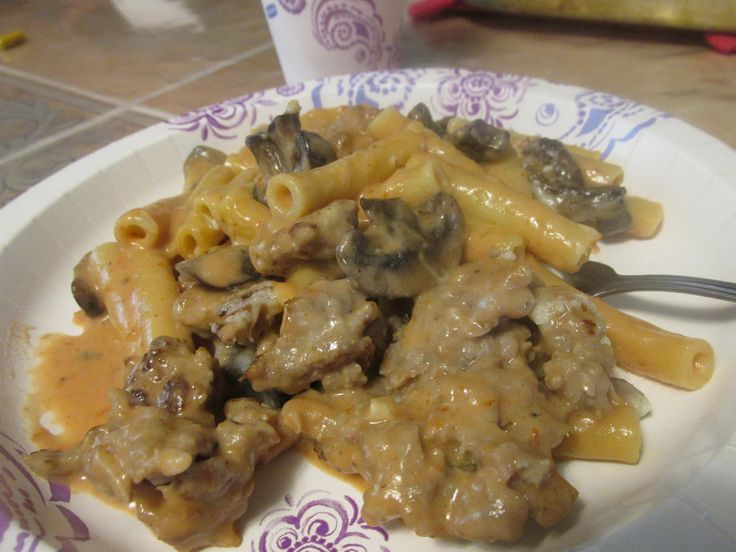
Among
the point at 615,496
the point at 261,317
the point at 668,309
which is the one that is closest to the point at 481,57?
the point at 668,309

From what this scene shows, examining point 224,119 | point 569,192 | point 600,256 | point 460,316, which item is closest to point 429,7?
point 224,119

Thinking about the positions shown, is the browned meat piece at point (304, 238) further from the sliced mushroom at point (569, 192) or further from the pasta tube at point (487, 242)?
the sliced mushroom at point (569, 192)

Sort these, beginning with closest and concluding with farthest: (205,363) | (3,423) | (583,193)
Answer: (205,363) < (3,423) < (583,193)

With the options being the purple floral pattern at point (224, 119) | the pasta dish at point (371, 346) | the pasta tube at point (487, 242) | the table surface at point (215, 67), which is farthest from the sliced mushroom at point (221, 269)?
the table surface at point (215, 67)

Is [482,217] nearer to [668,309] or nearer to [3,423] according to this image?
[668,309]

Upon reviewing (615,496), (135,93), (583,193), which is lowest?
(615,496)

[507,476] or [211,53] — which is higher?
[211,53]

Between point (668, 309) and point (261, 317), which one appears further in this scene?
point (668, 309)
